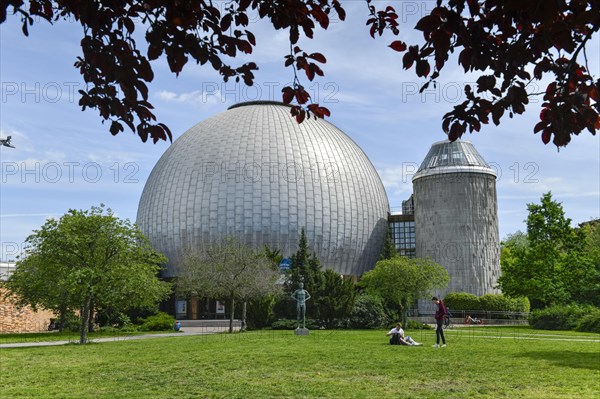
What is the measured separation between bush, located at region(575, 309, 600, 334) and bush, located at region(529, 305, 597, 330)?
496mm

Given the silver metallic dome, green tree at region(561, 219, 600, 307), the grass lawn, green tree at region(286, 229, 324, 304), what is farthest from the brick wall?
green tree at region(561, 219, 600, 307)

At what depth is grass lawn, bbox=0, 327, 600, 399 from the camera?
32.1 ft

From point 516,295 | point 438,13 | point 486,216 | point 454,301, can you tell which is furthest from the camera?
point 486,216

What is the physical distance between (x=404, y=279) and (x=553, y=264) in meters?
9.87

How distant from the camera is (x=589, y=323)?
97.6 feet

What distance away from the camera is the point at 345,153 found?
5956 centimetres

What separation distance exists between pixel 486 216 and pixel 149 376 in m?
45.7

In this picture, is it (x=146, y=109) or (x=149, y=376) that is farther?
(x=149, y=376)

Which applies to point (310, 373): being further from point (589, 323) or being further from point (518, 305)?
point (518, 305)

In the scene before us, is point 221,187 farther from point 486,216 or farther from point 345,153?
point 486,216

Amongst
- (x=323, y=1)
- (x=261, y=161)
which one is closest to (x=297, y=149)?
(x=261, y=161)

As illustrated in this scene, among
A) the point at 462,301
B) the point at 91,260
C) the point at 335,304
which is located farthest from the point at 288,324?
the point at 462,301

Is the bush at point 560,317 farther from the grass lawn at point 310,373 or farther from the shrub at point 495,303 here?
the grass lawn at point 310,373

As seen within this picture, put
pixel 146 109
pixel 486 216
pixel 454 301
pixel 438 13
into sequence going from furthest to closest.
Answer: pixel 486 216 → pixel 454 301 → pixel 146 109 → pixel 438 13
